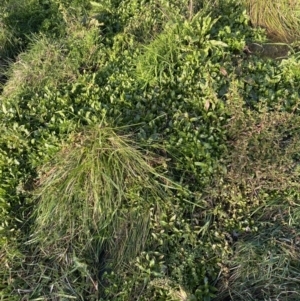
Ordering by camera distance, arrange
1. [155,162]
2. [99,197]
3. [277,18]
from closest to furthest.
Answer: [99,197], [155,162], [277,18]

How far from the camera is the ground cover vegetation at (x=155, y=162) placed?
325 centimetres

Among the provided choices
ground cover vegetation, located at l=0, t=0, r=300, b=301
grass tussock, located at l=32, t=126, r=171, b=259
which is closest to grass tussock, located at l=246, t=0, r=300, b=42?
ground cover vegetation, located at l=0, t=0, r=300, b=301

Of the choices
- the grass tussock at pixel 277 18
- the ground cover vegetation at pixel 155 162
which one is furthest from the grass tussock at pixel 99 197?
the grass tussock at pixel 277 18

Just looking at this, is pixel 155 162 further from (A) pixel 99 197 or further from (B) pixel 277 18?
(B) pixel 277 18

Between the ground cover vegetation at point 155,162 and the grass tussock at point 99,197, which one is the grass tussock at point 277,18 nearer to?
the ground cover vegetation at point 155,162

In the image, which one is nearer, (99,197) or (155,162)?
(99,197)

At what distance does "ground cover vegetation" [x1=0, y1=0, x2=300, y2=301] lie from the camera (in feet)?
10.6

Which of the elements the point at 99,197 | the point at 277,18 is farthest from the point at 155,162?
the point at 277,18

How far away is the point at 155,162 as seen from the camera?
11.9 feet

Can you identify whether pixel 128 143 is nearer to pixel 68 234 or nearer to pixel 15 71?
pixel 68 234

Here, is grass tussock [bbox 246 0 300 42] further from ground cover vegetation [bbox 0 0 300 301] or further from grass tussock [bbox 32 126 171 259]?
grass tussock [bbox 32 126 171 259]

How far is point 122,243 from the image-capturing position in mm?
3408

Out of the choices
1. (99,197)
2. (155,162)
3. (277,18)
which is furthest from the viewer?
(277,18)

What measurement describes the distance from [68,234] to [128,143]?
0.77 metres
